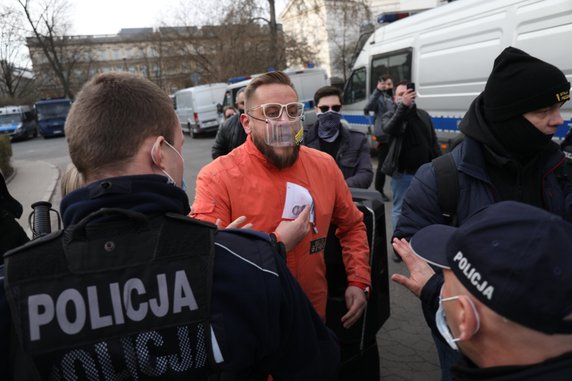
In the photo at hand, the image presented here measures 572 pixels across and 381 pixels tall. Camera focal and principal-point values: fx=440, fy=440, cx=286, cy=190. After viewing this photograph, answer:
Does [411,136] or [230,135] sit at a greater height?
[230,135]

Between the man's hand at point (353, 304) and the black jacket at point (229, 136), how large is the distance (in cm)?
283

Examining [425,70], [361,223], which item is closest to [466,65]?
[425,70]

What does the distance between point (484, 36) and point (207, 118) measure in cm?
1606

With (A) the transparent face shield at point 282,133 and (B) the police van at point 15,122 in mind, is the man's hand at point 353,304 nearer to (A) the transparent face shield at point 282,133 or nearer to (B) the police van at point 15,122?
(A) the transparent face shield at point 282,133

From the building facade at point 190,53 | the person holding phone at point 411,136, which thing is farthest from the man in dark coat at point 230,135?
the building facade at point 190,53

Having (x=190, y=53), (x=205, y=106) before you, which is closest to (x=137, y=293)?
(x=205, y=106)

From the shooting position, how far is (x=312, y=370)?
129 centimetres

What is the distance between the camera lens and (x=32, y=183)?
40.5ft

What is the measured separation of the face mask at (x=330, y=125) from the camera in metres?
4.05

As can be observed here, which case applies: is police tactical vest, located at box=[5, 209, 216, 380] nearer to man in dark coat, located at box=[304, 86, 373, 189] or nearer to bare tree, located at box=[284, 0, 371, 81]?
man in dark coat, located at box=[304, 86, 373, 189]

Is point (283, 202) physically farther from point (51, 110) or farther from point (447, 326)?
point (51, 110)

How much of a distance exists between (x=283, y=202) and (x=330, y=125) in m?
2.15

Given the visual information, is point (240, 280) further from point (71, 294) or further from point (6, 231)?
→ point (6, 231)

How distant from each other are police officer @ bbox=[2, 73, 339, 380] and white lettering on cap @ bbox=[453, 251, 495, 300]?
45 cm
